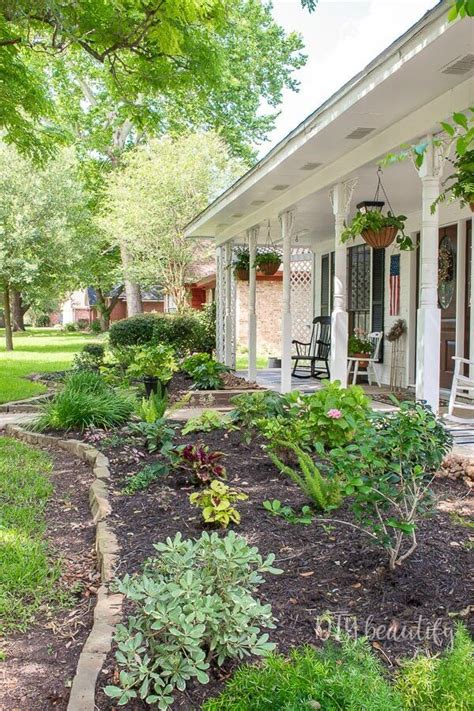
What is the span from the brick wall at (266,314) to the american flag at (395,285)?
10.9 metres

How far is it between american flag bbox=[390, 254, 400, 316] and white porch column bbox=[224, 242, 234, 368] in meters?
3.70

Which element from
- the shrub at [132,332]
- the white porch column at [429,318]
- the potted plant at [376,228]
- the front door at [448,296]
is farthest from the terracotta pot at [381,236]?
the shrub at [132,332]

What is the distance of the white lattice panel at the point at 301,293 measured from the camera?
46.2 feet

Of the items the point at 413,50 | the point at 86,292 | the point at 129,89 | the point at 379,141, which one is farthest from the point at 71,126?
the point at 86,292

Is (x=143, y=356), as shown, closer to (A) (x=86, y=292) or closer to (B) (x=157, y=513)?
(B) (x=157, y=513)

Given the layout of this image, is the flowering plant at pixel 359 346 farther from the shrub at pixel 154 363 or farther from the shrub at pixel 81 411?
the shrub at pixel 81 411

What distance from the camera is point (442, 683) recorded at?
1.75 metres

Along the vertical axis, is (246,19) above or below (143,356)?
above

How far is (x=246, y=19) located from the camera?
2095cm

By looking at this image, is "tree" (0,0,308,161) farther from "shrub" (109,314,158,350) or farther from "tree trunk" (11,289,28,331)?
"tree trunk" (11,289,28,331)

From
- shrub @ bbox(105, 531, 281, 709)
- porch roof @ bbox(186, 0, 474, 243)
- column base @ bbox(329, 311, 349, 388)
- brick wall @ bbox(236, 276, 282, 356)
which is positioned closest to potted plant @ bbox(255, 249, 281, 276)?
porch roof @ bbox(186, 0, 474, 243)

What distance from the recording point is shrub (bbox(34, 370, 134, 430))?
639cm

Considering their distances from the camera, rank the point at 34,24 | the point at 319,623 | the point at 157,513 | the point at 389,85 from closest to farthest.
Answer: the point at 319,623 < the point at 157,513 < the point at 389,85 < the point at 34,24

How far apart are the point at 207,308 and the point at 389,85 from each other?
38.4ft
